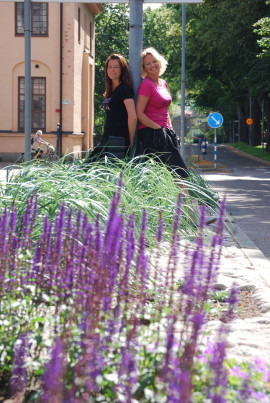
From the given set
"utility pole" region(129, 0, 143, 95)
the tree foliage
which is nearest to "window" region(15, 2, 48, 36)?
the tree foliage

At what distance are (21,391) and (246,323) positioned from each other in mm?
2006

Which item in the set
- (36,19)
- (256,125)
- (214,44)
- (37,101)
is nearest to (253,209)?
(37,101)

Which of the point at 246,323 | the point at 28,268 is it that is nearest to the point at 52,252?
the point at 28,268

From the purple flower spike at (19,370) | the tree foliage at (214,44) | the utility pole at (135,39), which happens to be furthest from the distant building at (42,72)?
the purple flower spike at (19,370)

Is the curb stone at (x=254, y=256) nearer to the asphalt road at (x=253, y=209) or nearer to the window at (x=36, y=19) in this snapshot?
the asphalt road at (x=253, y=209)

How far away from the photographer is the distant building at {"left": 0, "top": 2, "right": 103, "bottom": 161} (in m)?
33.4

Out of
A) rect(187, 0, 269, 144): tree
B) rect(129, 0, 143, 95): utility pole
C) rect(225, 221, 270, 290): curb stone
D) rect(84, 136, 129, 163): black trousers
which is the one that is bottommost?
rect(225, 221, 270, 290): curb stone

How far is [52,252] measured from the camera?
129 inches

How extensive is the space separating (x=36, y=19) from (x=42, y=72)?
2388 millimetres

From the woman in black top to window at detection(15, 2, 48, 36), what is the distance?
26.2 meters

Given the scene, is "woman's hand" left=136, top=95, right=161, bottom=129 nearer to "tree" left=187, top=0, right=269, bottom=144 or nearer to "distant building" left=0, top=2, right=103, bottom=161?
"distant building" left=0, top=2, right=103, bottom=161

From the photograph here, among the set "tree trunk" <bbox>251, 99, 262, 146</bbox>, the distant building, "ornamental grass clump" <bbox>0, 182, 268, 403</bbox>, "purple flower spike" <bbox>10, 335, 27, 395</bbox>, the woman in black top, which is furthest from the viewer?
"tree trunk" <bbox>251, 99, 262, 146</bbox>

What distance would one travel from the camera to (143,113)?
27.8ft

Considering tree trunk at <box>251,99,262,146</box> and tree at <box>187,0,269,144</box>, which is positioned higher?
tree at <box>187,0,269,144</box>
